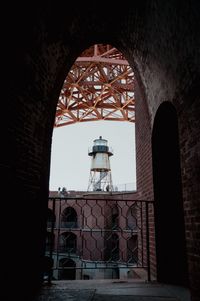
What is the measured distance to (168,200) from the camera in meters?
3.52

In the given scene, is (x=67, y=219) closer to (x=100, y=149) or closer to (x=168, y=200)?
(x=100, y=149)

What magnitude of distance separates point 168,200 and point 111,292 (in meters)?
1.55

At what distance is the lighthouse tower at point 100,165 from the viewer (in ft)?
69.8

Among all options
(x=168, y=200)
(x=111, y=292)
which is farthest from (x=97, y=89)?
(x=111, y=292)

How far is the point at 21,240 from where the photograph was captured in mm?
2611

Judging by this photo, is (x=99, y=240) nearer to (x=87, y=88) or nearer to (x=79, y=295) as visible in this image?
(x=87, y=88)

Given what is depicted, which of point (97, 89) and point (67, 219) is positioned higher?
point (97, 89)

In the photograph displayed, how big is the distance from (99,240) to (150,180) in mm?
15279

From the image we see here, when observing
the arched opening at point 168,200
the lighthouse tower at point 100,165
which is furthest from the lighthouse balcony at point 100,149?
the arched opening at point 168,200

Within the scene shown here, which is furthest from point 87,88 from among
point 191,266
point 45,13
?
point 191,266

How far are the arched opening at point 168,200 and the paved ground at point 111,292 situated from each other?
0.33 m

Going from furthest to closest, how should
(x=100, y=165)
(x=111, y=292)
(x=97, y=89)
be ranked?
1. (x=100, y=165)
2. (x=97, y=89)
3. (x=111, y=292)

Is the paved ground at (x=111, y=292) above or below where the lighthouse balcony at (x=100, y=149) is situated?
below

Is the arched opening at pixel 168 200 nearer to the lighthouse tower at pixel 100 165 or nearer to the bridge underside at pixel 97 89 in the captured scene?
the bridge underside at pixel 97 89
